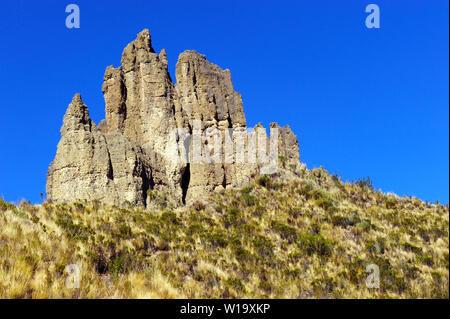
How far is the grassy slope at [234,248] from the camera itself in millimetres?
12242

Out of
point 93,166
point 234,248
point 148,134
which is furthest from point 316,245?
point 148,134

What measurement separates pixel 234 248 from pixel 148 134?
4306 centimetres

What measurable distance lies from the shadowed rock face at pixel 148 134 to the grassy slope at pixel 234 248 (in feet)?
68.8

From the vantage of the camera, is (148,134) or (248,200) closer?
(248,200)

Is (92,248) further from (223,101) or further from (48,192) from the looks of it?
(223,101)

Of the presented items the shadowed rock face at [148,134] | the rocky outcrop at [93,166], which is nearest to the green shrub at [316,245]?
the shadowed rock face at [148,134]

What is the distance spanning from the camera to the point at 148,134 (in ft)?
187

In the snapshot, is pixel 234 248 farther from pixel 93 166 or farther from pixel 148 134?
pixel 148 134

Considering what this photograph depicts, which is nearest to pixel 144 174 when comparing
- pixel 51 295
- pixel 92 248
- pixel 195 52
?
pixel 195 52

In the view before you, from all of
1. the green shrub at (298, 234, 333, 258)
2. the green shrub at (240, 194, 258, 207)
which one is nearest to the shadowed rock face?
the green shrub at (240, 194, 258, 207)

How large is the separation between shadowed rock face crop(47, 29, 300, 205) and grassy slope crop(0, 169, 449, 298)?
20983 millimetres
